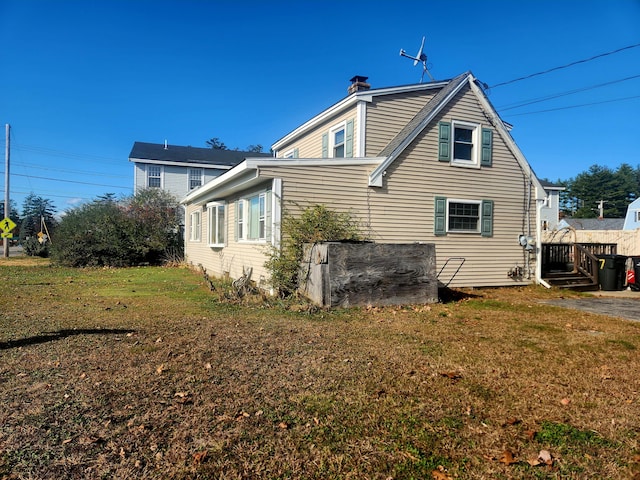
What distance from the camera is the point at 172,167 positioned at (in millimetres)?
27203

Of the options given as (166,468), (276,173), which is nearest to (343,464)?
(166,468)

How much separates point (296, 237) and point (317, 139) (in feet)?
19.7

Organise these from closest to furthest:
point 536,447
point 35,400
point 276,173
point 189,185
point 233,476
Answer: point 233,476 → point 536,447 → point 35,400 → point 276,173 → point 189,185

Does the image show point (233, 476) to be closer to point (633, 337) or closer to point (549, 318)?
point (633, 337)

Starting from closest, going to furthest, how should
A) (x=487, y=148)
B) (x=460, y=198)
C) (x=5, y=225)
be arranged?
(x=460, y=198) < (x=487, y=148) < (x=5, y=225)

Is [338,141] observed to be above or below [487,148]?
above

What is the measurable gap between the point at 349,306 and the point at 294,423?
4.89 meters

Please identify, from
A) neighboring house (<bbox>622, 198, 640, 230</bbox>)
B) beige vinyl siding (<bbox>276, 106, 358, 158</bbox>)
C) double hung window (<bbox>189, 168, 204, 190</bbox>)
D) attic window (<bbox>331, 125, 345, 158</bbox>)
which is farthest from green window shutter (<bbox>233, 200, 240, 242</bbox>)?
neighboring house (<bbox>622, 198, 640, 230</bbox>)

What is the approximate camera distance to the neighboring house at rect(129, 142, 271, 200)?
26.3 m

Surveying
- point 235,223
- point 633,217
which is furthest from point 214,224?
point 633,217

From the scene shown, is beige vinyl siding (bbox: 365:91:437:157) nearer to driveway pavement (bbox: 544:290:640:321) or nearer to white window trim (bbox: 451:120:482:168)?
white window trim (bbox: 451:120:482:168)

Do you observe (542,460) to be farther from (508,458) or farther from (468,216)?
(468,216)

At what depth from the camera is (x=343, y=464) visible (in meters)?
2.48

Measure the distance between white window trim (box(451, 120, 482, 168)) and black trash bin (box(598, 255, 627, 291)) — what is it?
4843 mm
